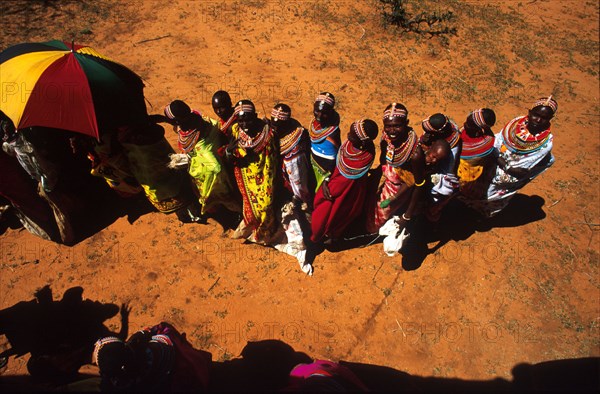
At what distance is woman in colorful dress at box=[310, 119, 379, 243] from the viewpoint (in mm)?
3738

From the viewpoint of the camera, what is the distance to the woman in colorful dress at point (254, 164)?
3.88m

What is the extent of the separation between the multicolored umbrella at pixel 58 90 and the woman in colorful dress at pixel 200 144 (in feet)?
2.15

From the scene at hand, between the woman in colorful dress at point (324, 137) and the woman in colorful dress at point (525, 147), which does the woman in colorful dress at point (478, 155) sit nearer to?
the woman in colorful dress at point (525, 147)

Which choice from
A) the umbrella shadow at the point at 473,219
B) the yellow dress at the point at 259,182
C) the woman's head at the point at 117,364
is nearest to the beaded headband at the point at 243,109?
the yellow dress at the point at 259,182

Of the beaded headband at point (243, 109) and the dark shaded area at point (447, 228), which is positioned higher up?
the beaded headband at point (243, 109)

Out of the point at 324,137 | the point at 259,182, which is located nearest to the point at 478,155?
the point at 324,137

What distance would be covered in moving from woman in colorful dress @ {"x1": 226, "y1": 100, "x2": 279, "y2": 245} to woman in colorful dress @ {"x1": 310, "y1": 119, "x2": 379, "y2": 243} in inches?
24.8

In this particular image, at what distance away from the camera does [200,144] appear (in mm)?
4109

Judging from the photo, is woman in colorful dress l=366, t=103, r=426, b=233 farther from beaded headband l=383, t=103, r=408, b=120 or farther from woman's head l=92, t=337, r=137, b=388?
woman's head l=92, t=337, r=137, b=388

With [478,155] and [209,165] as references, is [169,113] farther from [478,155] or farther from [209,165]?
[478,155]

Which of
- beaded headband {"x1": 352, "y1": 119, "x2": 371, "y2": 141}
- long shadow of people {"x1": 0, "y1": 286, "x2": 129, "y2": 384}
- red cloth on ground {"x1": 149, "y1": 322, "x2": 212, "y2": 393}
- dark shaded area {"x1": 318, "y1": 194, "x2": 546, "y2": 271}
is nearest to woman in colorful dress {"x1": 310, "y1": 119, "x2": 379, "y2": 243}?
beaded headband {"x1": 352, "y1": 119, "x2": 371, "y2": 141}

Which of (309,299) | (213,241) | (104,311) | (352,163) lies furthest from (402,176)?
(104,311)

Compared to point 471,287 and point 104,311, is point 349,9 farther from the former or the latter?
point 104,311

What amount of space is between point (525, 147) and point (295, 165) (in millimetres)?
2816
